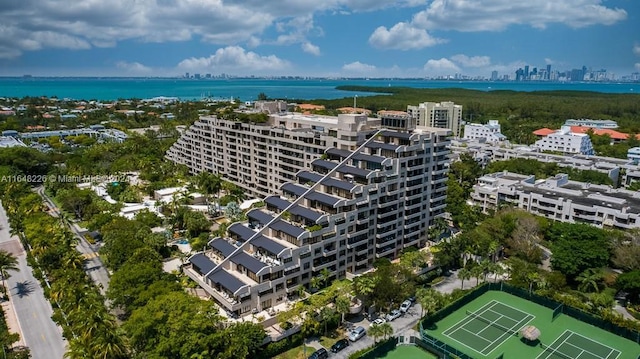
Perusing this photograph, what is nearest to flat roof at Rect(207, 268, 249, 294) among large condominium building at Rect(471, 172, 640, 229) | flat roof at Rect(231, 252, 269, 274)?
flat roof at Rect(231, 252, 269, 274)

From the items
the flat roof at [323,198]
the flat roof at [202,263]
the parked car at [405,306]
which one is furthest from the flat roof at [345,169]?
the flat roof at [202,263]

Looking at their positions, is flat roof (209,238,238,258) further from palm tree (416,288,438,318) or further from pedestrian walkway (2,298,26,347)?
palm tree (416,288,438,318)

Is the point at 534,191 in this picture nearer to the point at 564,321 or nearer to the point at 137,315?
the point at 564,321

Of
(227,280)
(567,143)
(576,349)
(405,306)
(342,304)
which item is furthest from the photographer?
(567,143)

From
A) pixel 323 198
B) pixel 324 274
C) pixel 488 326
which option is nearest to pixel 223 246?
pixel 324 274

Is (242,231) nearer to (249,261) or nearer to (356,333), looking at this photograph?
(249,261)

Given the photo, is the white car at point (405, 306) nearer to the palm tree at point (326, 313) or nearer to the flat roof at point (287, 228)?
the palm tree at point (326, 313)

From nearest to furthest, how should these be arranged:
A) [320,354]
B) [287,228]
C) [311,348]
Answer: [320,354] → [311,348] → [287,228]
